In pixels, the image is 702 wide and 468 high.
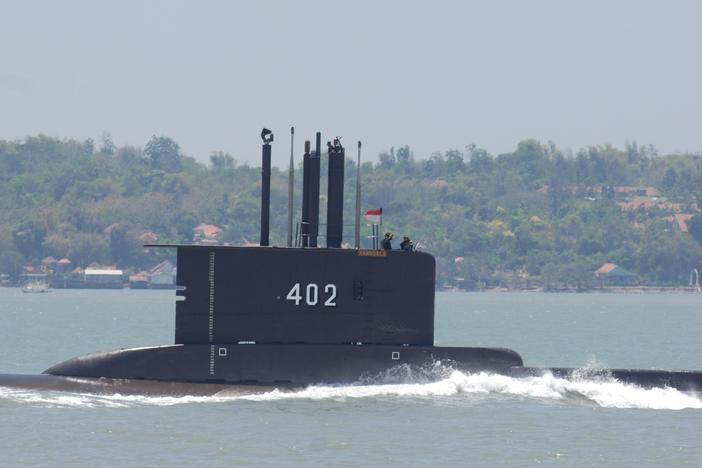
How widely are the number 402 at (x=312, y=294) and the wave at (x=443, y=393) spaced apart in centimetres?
172

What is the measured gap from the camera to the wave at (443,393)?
31344mm

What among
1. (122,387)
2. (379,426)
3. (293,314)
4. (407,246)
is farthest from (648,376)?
(122,387)

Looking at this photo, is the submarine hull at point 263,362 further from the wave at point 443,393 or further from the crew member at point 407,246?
the crew member at point 407,246

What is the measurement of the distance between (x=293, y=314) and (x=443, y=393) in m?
3.71

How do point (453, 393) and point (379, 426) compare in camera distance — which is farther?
point (453, 393)

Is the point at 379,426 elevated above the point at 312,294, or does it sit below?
below

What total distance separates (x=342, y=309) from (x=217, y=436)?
14.7 ft

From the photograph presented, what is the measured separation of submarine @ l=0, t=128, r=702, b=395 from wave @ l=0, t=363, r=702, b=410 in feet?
0.67

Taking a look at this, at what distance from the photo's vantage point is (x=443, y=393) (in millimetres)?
32438

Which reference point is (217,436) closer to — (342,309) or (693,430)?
(342,309)

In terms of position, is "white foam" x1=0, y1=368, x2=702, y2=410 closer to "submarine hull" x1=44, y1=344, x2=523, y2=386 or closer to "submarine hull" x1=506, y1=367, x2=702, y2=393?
"submarine hull" x1=506, y1=367, x2=702, y2=393

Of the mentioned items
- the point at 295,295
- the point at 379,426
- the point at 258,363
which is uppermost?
the point at 295,295

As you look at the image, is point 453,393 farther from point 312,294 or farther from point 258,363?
point 258,363

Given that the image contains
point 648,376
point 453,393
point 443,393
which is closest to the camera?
point 443,393
